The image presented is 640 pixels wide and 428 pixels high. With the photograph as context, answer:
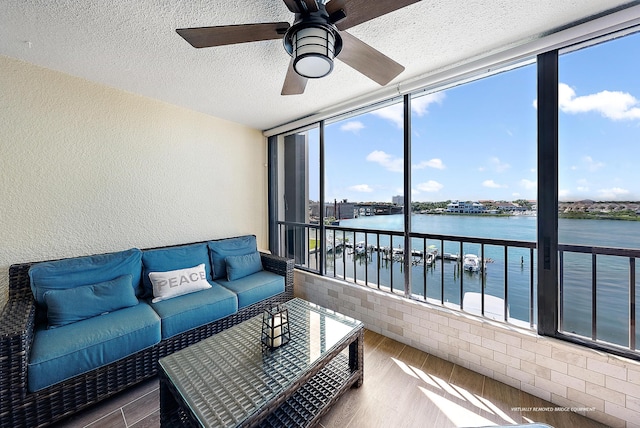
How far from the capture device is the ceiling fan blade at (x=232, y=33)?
125cm

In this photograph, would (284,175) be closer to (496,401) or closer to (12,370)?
(12,370)

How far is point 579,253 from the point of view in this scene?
67.2 inches

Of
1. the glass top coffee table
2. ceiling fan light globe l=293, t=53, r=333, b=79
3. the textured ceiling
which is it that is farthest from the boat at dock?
ceiling fan light globe l=293, t=53, r=333, b=79

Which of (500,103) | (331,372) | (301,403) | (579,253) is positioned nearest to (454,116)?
(500,103)

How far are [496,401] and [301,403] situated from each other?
1348 mm

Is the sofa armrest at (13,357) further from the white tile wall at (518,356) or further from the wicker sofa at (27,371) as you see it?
the white tile wall at (518,356)

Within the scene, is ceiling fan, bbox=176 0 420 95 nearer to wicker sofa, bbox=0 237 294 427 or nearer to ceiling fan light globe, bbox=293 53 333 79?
ceiling fan light globe, bbox=293 53 333 79

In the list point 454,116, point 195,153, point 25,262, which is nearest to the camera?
point 25,262

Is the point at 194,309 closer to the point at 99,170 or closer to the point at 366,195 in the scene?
the point at 99,170

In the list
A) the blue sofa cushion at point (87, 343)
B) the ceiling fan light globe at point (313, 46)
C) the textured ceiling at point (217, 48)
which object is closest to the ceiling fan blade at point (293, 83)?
the textured ceiling at point (217, 48)

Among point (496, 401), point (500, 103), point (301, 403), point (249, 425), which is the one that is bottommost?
point (496, 401)

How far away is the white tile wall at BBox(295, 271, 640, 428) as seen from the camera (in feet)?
4.91

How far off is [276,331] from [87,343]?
125cm

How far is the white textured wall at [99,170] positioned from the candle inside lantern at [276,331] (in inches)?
77.9
